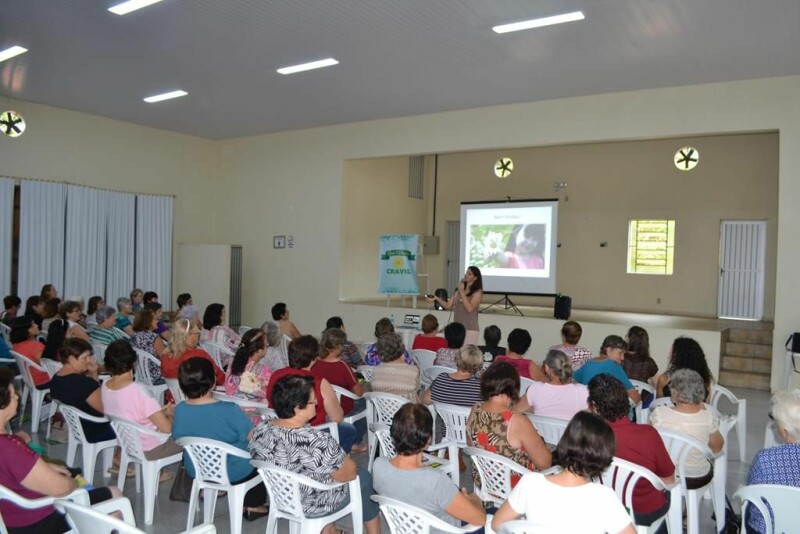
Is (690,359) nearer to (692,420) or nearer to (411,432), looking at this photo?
(692,420)

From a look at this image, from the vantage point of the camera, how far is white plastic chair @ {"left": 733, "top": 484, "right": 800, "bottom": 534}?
7.22ft

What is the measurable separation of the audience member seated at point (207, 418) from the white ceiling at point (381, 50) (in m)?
3.58

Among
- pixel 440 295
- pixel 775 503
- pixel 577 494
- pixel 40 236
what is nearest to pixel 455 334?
pixel 775 503

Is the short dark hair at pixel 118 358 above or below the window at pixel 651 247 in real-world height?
below

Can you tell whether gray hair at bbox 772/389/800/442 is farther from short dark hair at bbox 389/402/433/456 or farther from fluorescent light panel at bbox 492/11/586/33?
fluorescent light panel at bbox 492/11/586/33

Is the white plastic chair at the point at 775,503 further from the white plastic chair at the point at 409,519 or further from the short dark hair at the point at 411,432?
the short dark hair at the point at 411,432

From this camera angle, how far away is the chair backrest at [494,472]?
2.69 metres

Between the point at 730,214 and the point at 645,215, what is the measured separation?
1.46 meters

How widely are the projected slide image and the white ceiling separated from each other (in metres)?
2.19

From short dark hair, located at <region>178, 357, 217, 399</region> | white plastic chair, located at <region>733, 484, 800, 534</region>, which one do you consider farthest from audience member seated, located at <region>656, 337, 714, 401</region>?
short dark hair, located at <region>178, 357, 217, 399</region>

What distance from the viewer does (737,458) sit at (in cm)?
480

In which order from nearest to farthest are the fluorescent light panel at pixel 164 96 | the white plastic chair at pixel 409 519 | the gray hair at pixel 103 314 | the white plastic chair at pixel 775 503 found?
the white plastic chair at pixel 409 519, the white plastic chair at pixel 775 503, the gray hair at pixel 103 314, the fluorescent light panel at pixel 164 96

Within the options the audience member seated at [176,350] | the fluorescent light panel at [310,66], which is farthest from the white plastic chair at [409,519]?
the fluorescent light panel at [310,66]

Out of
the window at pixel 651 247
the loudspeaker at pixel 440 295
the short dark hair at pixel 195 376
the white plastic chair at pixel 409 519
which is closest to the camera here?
the white plastic chair at pixel 409 519
